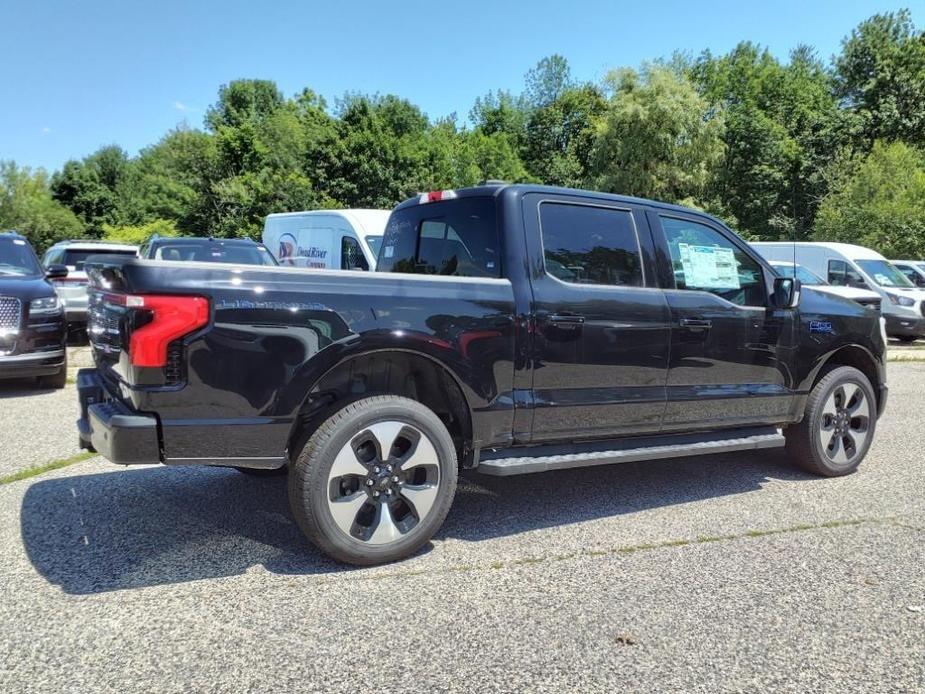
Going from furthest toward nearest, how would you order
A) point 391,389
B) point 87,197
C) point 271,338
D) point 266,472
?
point 87,197, point 266,472, point 391,389, point 271,338

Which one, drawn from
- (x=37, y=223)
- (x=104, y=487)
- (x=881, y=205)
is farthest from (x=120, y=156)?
(x=104, y=487)

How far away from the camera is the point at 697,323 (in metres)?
4.44

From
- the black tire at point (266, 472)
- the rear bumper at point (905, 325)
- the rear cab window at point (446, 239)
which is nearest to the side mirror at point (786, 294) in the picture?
the rear cab window at point (446, 239)

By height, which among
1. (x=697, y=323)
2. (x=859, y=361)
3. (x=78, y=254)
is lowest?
(x=859, y=361)

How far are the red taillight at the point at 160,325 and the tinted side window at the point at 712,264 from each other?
112 inches

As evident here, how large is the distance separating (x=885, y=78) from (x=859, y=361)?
163 feet

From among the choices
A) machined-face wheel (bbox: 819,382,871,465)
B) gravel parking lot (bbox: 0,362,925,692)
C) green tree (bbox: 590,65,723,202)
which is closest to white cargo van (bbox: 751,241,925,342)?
machined-face wheel (bbox: 819,382,871,465)

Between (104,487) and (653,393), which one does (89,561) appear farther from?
(653,393)

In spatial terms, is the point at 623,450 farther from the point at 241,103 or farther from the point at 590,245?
the point at 241,103

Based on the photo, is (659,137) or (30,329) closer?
(30,329)

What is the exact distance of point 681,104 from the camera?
38.2 m

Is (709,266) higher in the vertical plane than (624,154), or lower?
lower

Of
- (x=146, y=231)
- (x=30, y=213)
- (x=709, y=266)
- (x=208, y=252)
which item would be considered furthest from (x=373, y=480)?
(x=30, y=213)

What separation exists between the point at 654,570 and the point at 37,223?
181 feet
